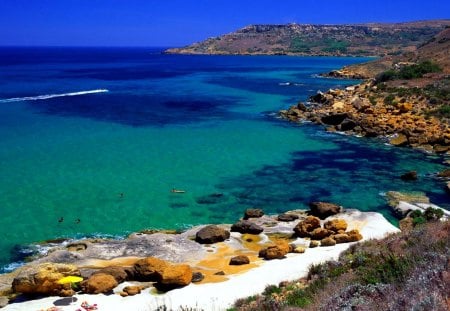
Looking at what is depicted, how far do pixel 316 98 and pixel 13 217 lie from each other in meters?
47.2

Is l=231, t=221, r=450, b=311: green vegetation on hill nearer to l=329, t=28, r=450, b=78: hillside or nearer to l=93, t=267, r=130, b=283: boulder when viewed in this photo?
l=93, t=267, r=130, b=283: boulder

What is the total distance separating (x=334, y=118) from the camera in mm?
52844

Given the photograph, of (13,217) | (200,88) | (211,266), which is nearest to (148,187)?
(13,217)

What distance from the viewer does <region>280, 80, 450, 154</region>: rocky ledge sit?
1699 inches

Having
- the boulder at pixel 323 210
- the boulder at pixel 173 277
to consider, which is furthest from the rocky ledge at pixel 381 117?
the boulder at pixel 173 277

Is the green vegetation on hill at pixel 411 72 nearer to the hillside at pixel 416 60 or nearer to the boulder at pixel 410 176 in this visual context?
the hillside at pixel 416 60

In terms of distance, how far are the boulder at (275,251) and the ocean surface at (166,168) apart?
5.48 metres

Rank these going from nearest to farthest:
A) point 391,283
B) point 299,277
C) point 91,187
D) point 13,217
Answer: point 391,283, point 299,277, point 13,217, point 91,187

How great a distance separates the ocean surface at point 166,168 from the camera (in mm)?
27219

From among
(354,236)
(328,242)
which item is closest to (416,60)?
(354,236)

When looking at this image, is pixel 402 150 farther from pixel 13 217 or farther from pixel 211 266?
pixel 13 217

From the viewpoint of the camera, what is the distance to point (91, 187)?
31.8 meters

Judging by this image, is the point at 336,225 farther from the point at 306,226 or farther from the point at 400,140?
the point at 400,140

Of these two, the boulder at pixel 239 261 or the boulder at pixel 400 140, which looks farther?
the boulder at pixel 400 140
